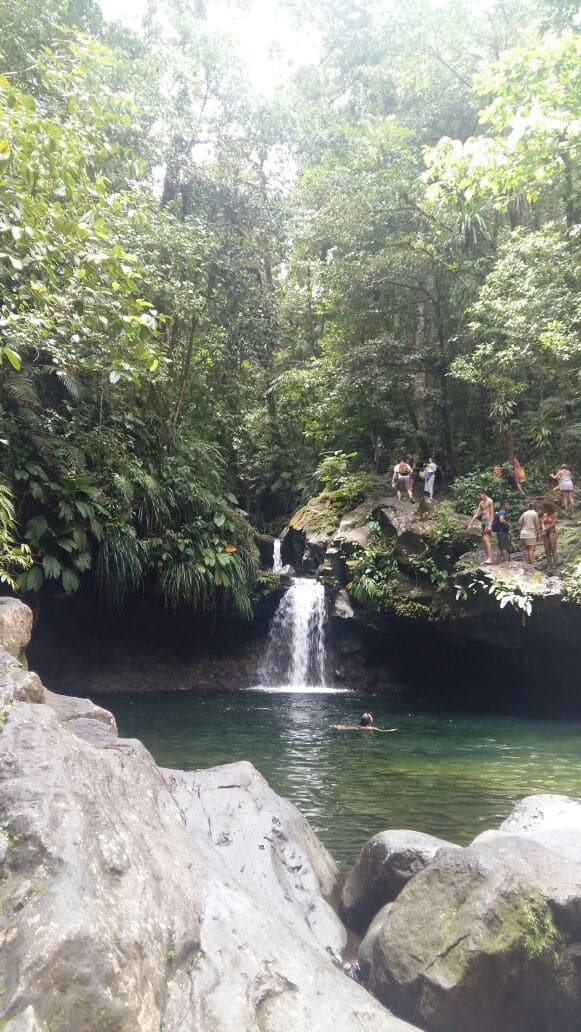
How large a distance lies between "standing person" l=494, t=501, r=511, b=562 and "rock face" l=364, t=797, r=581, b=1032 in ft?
33.4

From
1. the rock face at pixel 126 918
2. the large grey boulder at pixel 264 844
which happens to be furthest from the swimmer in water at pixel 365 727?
the rock face at pixel 126 918

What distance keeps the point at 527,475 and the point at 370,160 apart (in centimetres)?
1036

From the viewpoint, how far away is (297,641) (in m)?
17.0

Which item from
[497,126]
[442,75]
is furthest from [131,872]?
[442,75]

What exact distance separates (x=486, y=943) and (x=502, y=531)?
11.1 metres

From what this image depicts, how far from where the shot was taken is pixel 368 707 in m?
14.0

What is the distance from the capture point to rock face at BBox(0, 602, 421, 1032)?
237 centimetres

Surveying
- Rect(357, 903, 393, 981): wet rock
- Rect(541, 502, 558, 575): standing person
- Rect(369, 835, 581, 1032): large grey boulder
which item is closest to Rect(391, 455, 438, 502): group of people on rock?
Rect(541, 502, 558, 575): standing person

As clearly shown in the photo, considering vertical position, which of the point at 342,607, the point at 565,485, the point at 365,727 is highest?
the point at 565,485

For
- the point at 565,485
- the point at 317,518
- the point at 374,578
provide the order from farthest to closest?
the point at 317,518 → the point at 374,578 → the point at 565,485

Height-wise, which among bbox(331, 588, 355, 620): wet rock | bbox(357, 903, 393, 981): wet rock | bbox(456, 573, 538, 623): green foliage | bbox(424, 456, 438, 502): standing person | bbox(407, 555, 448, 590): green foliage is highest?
bbox(424, 456, 438, 502): standing person

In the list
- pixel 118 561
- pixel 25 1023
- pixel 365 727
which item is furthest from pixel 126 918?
pixel 118 561

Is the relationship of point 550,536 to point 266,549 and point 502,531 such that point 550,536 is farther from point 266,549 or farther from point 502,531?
point 266,549

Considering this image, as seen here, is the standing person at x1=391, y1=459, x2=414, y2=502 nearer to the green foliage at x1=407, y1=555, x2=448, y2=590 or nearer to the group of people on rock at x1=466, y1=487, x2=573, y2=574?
the green foliage at x1=407, y1=555, x2=448, y2=590
